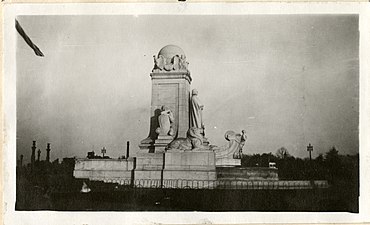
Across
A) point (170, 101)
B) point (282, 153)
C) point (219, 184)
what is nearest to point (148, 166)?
point (219, 184)

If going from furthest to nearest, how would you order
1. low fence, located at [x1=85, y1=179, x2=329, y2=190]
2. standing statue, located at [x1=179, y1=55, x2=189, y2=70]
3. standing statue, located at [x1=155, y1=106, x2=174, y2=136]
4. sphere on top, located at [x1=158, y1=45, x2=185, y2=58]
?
standing statue, located at [x1=155, y1=106, x2=174, y2=136]
standing statue, located at [x1=179, y1=55, x2=189, y2=70]
sphere on top, located at [x1=158, y1=45, x2=185, y2=58]
low fence, located at [x1=85, y1=179, x2=329, y2=190]

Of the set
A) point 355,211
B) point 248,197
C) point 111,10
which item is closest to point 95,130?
point 111,10

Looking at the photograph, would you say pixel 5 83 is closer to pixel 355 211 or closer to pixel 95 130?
pixel 95 130

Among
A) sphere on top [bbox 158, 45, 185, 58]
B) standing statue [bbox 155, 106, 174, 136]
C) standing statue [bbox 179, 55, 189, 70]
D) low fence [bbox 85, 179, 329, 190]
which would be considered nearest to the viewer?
low fence [bbox 85, 179, 329, 190]

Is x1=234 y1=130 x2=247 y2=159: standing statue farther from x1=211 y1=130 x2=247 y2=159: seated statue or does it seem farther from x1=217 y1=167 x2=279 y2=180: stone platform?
x1=217 y1=167 x2=279 y2=180: stone platform

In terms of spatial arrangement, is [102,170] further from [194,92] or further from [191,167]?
[194,92]

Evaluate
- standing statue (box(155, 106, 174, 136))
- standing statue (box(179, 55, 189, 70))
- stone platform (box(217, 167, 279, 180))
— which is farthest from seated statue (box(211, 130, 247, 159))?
standing statue (box(179, 55, 189, 70))
